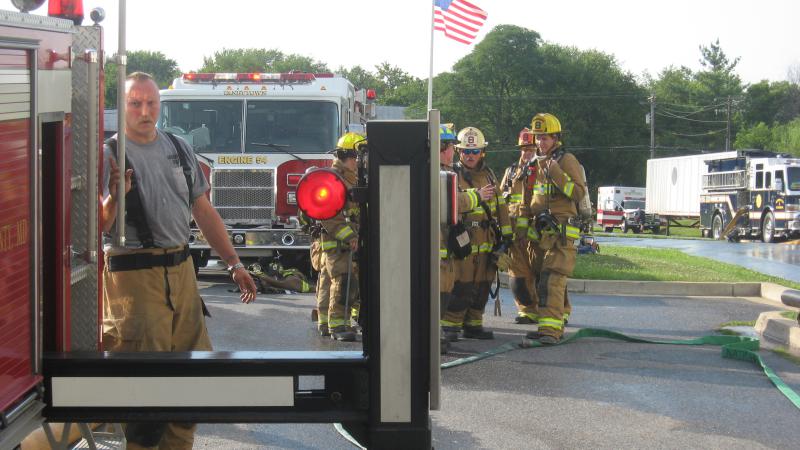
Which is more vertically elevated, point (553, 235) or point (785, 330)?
point (553, 235)

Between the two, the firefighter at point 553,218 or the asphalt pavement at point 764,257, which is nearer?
the firefighter at point 553,218

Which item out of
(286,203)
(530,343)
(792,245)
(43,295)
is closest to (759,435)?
(530,343)

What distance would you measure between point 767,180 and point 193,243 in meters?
28.6

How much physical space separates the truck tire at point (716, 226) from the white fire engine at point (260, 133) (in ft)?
101

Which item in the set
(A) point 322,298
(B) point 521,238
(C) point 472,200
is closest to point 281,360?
(C) point 472,200

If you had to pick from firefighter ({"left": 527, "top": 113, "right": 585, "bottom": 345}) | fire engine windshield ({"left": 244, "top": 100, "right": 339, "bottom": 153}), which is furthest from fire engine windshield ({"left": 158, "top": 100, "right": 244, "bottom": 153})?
firefighter ({"left": 527, "top": 113, "right": 585, "bottom": 345})

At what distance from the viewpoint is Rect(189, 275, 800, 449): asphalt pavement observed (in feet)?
19.3

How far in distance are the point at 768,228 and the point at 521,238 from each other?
→ 28804 millimetres

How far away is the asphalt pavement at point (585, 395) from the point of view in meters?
5.88

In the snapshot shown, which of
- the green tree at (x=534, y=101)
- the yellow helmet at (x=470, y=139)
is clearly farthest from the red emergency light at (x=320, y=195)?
the green tree at (x=534, y=101)

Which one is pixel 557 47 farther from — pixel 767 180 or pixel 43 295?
pixel 43 295

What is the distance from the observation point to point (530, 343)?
9.08 metres

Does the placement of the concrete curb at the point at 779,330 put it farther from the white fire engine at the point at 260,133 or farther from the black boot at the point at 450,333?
the white fire engine at the point at 260,133

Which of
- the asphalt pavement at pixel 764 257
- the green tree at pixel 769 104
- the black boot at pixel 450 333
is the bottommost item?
the asphalt pavement at pixel 764 257
